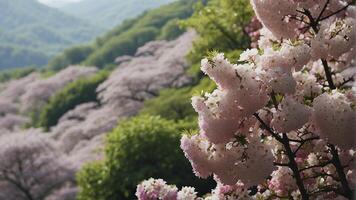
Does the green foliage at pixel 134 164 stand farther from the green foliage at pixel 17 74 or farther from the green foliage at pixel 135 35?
the green foliage at pixel 17 74

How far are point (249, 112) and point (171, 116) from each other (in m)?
27.1

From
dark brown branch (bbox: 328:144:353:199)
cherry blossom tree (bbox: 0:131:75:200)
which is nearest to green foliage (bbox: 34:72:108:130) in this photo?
cherry blossom tree (bbox: 0:131:75:200)

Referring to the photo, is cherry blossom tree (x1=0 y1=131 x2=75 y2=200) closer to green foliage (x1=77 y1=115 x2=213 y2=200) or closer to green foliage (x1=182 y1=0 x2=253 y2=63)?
green foliage (x1=77 y1=115 x2=213 y2=200)

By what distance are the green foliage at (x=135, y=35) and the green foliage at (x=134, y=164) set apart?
70.0 m

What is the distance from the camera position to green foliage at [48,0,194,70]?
10612cm

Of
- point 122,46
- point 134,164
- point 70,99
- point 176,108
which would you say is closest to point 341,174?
point 134,164

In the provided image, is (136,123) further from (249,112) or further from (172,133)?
(249,112)

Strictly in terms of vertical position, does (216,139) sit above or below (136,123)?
below

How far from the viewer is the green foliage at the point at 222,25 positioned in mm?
26438

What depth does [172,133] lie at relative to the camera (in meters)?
23.9

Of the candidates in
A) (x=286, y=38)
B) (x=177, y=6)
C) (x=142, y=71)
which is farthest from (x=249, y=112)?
(x=177, y=6)

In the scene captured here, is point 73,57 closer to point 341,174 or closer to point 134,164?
point 134,164

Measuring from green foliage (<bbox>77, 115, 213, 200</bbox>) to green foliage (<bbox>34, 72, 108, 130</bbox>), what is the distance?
40939 millimetres

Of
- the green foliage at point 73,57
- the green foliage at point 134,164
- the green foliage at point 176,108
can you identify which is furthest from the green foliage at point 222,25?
the green foliage at point 73,57
